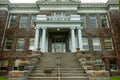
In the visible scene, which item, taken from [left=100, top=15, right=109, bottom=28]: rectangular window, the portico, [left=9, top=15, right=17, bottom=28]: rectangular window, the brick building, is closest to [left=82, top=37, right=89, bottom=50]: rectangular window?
the brick building

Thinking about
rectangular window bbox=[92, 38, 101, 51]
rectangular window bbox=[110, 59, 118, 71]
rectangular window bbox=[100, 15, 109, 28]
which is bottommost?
rectangular window bbox=[110, 59, 118, 71]

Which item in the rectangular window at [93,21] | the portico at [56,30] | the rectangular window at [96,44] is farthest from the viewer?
the rectangular window at [93,21]

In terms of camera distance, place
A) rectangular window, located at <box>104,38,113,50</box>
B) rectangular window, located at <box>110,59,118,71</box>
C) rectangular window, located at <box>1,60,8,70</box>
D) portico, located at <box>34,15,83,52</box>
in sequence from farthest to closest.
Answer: rectangular window, located at <box>104,38,113,50</box>
rectangular window, located at <box>1,60,8,70</box>
rectangular window, located at <box>110,59,118,71</box>
portico, located at <box>34,15,83,52</box>

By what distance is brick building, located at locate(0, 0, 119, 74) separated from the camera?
1816 centimetres

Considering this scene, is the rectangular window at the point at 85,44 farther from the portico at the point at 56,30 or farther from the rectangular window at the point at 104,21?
the rectangular window at the point at 104,21

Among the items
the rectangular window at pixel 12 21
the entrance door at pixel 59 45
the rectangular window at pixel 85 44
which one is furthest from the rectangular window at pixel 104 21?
the rectangular window at pixel 12 21

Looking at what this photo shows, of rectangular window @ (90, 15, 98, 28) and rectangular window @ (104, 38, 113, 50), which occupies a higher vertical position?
rectangular window @ (90, 15, 98, 28)

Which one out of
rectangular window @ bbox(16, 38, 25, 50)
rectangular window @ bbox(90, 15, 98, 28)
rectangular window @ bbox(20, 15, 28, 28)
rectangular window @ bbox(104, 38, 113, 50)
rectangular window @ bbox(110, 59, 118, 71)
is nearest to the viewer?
rectangular window @ bbox(110, 59, 118, 71)

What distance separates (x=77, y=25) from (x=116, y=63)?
714cm

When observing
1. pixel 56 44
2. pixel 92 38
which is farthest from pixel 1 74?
pixel 92 38

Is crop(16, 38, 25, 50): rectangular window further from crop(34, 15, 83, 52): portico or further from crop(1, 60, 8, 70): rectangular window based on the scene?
crop(34, 15, 83, 52): portico

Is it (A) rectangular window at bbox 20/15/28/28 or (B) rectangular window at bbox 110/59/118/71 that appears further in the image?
(A) rectangular window at bbox 20/15/28/28

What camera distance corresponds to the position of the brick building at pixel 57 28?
18.2m

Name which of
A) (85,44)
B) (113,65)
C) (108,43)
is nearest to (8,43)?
(85,44)
